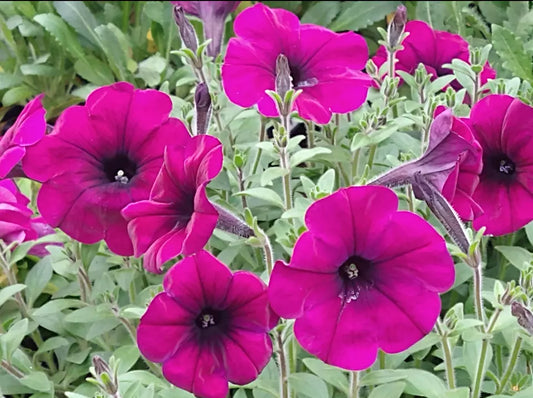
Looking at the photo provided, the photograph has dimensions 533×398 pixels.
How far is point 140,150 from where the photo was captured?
38.9 inches

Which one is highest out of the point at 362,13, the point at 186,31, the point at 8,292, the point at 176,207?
the point at 186,31

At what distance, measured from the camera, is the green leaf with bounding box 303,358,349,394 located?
0.93 meters

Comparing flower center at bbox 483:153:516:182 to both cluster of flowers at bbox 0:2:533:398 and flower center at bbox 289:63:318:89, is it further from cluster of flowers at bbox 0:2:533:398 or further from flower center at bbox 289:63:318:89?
flower center at bbox 289:63:318:89

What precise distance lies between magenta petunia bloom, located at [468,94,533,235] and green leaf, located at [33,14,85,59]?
119 centimetres

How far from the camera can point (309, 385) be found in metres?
0.93

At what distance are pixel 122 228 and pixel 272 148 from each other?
21cm

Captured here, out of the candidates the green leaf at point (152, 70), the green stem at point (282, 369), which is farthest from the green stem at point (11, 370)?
the green leaf at point (152, 70)

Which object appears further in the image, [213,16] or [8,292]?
[213,16]

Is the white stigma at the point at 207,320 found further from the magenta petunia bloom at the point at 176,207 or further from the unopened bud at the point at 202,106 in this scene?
the unopened bud at the point at 202,106


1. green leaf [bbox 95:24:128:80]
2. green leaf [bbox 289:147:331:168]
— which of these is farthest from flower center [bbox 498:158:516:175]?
green leaf [bbox 95:24:128:80]

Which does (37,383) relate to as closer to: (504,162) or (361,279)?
(361,279)

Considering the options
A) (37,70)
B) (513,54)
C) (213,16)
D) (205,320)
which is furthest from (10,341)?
(37,70)

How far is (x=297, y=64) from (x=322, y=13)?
1.11m

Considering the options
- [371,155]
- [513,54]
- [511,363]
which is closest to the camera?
[511,363]
